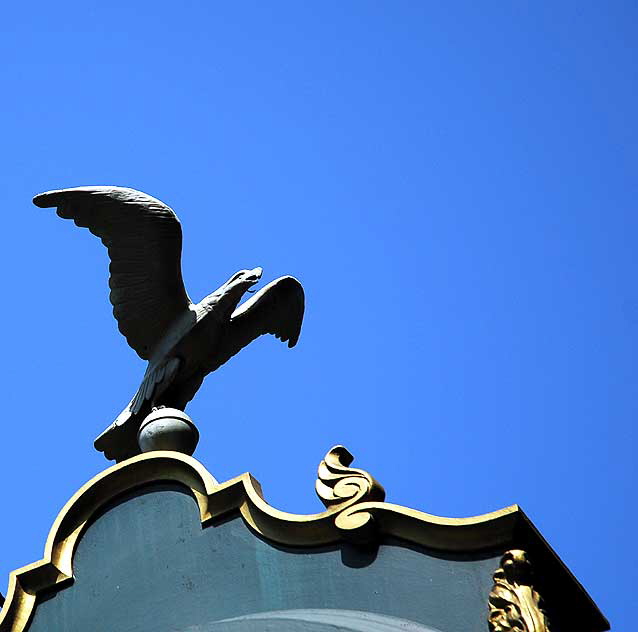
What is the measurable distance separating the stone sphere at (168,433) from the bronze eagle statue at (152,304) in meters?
0.56

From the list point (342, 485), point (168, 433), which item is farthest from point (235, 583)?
point (168, 433)

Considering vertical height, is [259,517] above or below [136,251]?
below

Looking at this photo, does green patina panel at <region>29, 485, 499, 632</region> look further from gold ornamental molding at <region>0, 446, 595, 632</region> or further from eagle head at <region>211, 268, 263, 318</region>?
eagle head at <region>211, 268, 263, 318</region>

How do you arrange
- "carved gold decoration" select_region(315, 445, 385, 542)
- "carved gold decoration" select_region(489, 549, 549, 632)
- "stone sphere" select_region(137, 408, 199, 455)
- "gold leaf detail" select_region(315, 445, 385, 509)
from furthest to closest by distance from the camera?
"stone sphere" select_region(137, 408, 199, 455) → "gold leaf detail" select_region(315, 445, 385, 509) → "carved gold decoration" select_region(315, 445, 385, 542) → "carved gold decoration" select_region(489, 549, 549, 632)

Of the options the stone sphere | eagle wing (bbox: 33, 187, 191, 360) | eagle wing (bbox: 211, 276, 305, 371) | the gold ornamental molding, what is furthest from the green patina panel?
eagle wing (bbox: 211, 276, 305, 371)

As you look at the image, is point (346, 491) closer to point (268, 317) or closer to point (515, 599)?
point (515, 599)

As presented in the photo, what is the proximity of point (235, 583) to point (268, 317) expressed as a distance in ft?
9.47

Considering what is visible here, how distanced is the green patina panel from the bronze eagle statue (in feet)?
3.73

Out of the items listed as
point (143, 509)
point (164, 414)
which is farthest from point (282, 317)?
point (143, 509)

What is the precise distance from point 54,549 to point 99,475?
43cm

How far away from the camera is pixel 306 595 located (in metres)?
6.56

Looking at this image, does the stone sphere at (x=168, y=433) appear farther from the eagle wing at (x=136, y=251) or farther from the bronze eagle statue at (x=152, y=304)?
the eagle wing at (x=136, y=251)

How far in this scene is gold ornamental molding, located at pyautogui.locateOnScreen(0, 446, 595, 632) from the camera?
624cm

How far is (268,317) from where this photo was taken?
9.41 meters
